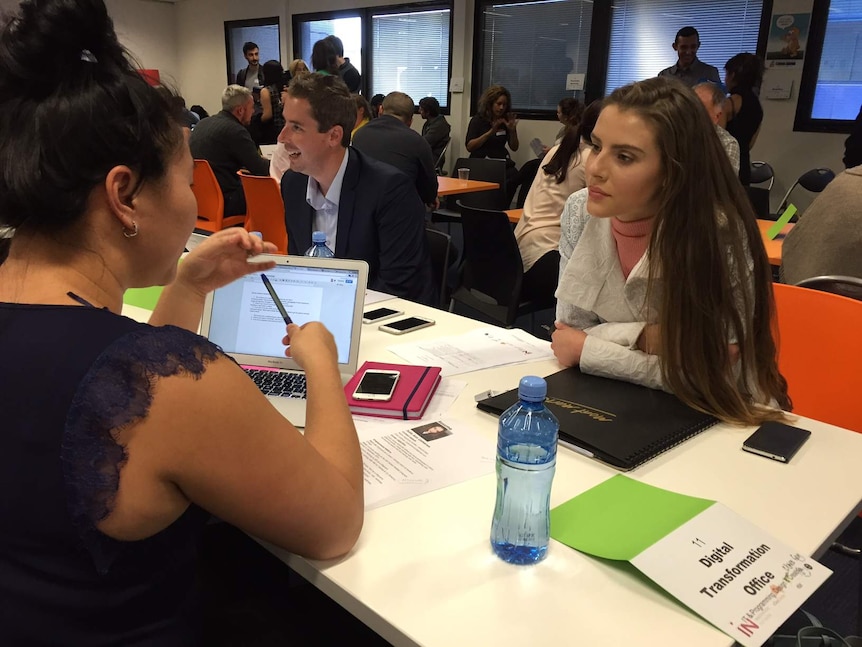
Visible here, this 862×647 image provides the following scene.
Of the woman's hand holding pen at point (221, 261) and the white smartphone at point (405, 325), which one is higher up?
the woman's hand holding pen at point (221, 261)

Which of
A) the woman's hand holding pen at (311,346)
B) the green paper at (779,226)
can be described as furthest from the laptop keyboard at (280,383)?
the green paper at (779,226)

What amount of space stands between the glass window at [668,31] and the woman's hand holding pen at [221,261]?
5192 mm

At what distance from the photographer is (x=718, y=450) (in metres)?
1.26

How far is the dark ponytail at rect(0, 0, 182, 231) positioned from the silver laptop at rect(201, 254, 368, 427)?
0.65 m

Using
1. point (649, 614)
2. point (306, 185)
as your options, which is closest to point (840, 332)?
point (649, 614)

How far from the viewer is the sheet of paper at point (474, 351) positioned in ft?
5.35

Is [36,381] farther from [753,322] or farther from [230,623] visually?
[753,322]

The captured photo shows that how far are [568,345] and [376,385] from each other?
47cm

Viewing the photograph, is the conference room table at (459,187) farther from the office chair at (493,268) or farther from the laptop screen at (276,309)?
the laptop screen at (276,309)

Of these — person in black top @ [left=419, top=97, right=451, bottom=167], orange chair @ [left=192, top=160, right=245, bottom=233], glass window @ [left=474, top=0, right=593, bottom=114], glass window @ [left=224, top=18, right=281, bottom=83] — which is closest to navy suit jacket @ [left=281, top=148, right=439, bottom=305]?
orange chair @ [left=192, top=160, right=245, bottom=233]

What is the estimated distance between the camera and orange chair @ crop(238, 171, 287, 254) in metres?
3.96

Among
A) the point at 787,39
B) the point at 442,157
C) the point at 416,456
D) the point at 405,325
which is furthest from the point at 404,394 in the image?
the point at 442,157

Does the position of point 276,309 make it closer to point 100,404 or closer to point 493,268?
point 100,404

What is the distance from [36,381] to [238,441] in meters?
0.23
